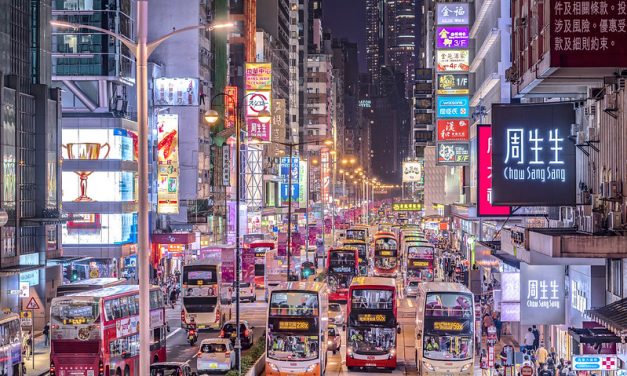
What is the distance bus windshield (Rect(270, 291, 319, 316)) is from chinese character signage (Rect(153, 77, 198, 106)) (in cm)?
4546

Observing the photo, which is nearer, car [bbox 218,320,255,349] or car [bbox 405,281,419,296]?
car [bbox 218,320,255,349]

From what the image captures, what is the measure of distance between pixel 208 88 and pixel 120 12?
2402cm

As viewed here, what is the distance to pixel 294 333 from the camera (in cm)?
3475

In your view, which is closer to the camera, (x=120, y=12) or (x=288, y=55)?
(x=120, y=12)

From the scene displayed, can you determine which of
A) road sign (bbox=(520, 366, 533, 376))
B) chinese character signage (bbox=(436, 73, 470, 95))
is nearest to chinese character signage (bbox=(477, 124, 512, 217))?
road sign (bbox=(520, 366, 533, 376))

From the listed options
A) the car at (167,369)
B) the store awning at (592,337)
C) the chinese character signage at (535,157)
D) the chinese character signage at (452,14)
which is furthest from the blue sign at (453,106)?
the store awning at (592,337)

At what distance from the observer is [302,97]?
19062 centimetres

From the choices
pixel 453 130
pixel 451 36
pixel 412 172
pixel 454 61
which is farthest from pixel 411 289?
pixel 412 172

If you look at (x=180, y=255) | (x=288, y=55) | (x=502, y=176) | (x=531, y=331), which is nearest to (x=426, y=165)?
(x=288, y=55)

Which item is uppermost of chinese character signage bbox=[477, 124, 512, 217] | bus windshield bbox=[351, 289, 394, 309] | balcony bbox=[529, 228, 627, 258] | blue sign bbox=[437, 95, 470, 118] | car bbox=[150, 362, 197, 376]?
blue sign bbox=[437, 95, 470, 118]

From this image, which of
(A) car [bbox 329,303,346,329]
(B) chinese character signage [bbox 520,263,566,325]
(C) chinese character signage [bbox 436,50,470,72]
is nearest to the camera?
(B) chinese character signage [bbox 520,263,566,325]

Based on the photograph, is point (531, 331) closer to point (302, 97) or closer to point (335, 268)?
point (335, 268)

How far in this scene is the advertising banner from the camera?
72188 millimetres

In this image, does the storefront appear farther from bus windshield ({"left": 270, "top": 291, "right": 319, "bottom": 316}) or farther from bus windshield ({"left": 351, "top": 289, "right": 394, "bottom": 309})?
bus windshield ({"left": 270, "top": 291, "right": 319, "bottom": 316})
